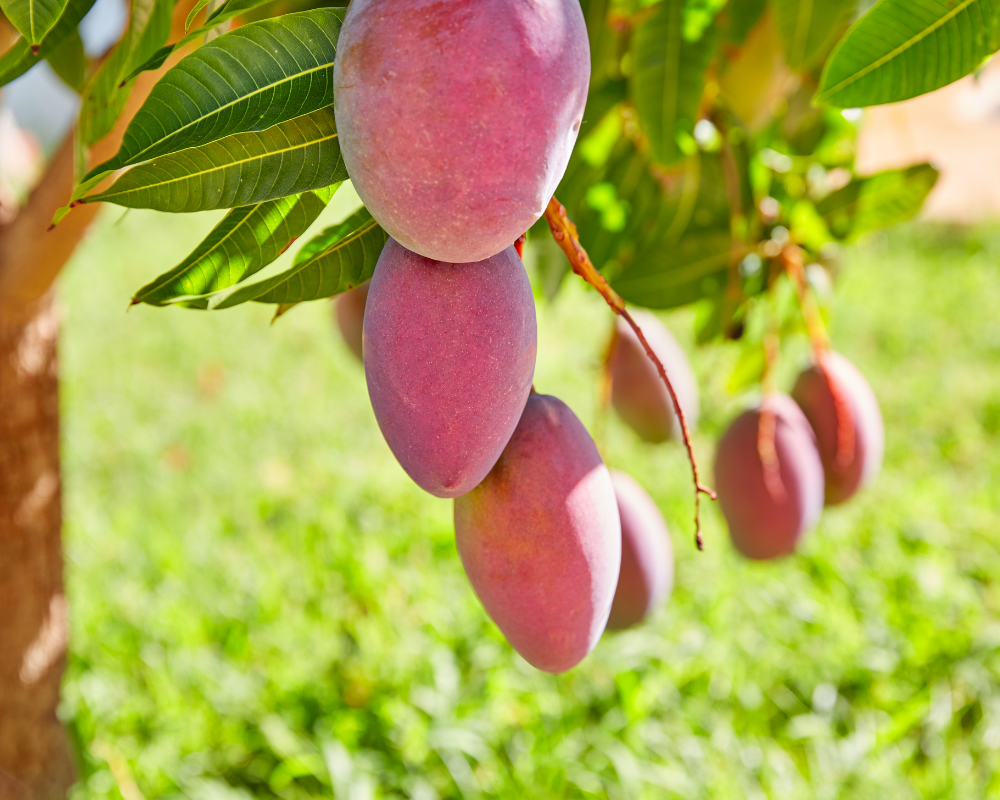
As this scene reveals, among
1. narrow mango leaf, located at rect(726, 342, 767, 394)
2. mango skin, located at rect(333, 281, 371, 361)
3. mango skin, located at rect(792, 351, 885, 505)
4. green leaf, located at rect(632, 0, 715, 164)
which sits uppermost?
green leaf, located at rect(632, 0, 715, 164)

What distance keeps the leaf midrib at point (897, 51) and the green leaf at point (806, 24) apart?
0.25 metres

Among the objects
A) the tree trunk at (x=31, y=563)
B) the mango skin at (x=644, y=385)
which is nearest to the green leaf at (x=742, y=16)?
the mango skin at (x=644, y=385)

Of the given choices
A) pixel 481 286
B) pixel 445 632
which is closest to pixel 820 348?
pixel 481 286

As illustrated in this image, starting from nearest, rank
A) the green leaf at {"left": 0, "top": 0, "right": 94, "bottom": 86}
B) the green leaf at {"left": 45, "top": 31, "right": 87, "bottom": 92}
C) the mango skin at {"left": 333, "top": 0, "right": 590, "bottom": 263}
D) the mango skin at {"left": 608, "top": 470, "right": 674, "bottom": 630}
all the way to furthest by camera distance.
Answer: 1. the mango skin at {"left": 333, "top": 0, "right": 590, "bottom": 263}
2. the green leaf at {"left": 0, "top": 0, "right": 94, "bottom": 86}
3. the green leaf at {"left": 45, "top": 31, "right": 87, "bottom": 92}
4. the mango skin at {"left": 608, "top": 470, "right": 674, "bottom": 630}

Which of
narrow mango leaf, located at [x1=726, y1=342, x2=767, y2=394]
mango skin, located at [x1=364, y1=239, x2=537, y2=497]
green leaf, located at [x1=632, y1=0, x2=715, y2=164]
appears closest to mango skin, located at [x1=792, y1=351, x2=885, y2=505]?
narrow mango leaf, located at [x1=726, y1=342, x2=767, y2=394]

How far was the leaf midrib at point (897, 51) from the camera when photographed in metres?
0.48

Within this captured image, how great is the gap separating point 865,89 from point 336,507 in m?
2.20

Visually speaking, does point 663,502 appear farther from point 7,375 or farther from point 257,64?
point 257,64

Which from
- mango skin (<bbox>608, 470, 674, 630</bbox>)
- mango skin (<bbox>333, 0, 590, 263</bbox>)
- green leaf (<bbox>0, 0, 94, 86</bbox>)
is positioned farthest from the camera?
mango skin (<bbox>608, 470, 674, 630</bbox>)

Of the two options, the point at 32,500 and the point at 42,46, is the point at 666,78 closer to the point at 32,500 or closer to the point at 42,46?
the point at 42,46

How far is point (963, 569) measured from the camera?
2.30 meters

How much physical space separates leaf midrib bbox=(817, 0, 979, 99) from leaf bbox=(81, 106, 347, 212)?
32cm

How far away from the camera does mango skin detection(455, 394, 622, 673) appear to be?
1.73 ft

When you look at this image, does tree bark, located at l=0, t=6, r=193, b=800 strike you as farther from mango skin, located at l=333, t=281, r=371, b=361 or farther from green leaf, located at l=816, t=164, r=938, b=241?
green leaf, located at l=816, t=164, r=938, b=241
